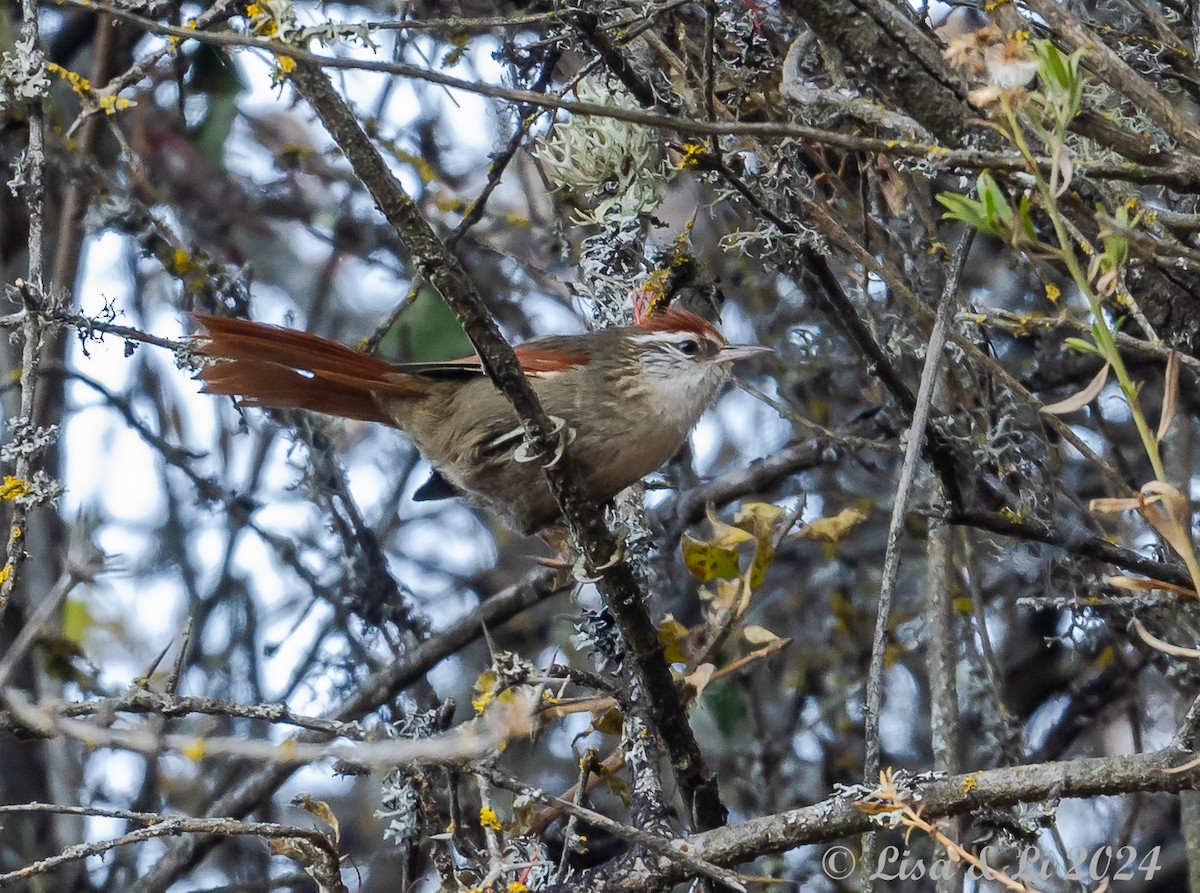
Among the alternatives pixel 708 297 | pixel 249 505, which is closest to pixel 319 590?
pixel 249 505

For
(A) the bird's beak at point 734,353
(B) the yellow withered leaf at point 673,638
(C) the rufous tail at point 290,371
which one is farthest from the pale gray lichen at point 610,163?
(B) the yellow withered leaf at point 673,638

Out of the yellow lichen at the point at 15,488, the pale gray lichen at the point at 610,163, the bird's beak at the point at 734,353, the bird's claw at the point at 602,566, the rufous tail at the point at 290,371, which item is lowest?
the bird's claw at the point at 602,566

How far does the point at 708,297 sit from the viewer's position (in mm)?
4129

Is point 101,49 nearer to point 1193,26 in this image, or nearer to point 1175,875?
point 1193,26

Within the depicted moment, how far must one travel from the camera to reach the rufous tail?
3.62 m

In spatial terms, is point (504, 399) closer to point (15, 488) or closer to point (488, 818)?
point (15, 488)

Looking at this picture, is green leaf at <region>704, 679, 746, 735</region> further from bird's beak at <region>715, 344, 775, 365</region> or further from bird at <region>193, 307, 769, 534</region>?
bird's beak at <region>715, 344, 775, 365</region>

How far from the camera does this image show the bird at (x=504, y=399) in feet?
12.1

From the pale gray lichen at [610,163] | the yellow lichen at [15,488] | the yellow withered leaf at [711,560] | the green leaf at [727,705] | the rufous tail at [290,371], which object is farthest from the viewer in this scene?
the green leaf at [727,705]
